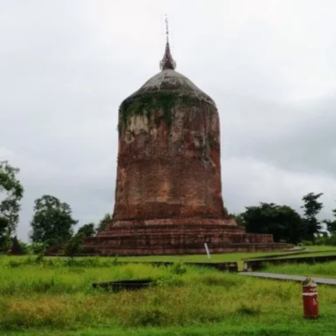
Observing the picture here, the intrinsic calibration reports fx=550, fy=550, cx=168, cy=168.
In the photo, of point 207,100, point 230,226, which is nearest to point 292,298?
point 230,226

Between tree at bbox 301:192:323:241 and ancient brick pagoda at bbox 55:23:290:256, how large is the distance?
1767cm

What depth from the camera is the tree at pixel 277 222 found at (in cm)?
4128

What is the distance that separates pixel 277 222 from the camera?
1633 inches

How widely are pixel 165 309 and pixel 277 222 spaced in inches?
1379

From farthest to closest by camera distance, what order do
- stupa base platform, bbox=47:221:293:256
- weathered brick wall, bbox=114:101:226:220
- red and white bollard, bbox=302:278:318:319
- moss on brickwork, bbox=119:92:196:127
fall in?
1. moss on brickwork, bbox=119:92:196:127
2. weathered brick wall, bbox=114:101:226:220
3. stupa base platform, bbox=47:221:293:256
4. red and white bollard, bbox=302:278:318:319

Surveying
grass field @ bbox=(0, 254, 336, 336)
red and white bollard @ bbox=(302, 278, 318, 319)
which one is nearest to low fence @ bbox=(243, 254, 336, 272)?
grass field @ bbox=(0, 254, 336, 336)

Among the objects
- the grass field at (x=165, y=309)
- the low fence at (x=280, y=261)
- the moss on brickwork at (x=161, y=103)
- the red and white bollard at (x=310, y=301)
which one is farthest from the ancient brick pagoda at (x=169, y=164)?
the red and white bollard at (x=310, y=301)

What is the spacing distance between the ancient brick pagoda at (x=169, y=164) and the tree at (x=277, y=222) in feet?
46.9

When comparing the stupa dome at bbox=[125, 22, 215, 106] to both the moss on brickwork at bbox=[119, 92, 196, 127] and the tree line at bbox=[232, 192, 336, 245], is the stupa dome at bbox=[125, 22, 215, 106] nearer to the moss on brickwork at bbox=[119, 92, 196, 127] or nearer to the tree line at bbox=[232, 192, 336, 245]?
the moss on brickwork at bbox=[119, 92, 196, 127]

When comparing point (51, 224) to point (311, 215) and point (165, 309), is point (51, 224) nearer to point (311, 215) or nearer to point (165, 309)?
point (311, 215)

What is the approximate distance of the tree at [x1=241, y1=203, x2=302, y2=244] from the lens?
1625 inches

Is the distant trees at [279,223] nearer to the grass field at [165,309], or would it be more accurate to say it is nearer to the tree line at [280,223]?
the tree line at [280,223]

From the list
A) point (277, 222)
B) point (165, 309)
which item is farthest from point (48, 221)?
point (165, 309)

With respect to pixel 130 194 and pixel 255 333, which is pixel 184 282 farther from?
pixel 130 194
